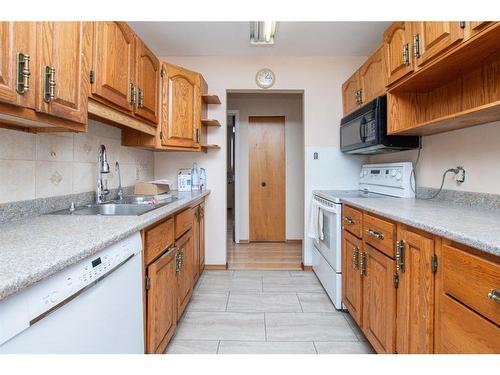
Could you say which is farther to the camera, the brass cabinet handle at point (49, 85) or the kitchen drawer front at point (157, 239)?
the kitchen drawer front at point (157, 239)

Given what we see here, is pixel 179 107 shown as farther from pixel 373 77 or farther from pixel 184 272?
pixel 373 77

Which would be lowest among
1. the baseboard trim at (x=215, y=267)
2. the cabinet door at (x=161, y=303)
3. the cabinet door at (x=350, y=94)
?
the baseboard trim at (x=215, y=267)

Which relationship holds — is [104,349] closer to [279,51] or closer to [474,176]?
[474,176]

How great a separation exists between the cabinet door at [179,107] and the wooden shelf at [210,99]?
17cm

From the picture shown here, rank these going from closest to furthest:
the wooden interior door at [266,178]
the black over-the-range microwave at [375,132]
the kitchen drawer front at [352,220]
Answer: the kitchen drawer front at [352,220]
the black over-the-range microwave at [375,132]
the wooden interior door at [266,178]

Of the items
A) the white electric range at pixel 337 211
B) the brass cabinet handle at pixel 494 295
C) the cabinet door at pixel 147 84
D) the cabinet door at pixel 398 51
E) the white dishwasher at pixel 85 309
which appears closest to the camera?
the white dishwasher at pixel 85 309

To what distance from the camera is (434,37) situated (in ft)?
4.73

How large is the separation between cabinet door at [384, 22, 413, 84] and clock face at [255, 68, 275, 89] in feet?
4.40

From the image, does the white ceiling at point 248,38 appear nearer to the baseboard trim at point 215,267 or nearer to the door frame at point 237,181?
the door frame at point 237,181

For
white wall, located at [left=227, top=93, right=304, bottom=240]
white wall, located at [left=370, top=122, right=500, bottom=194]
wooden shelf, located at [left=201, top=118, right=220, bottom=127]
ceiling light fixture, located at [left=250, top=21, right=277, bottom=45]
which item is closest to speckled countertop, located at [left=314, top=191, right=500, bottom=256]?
white wall, located at [left=370, top=122, right=500, bottom=194]

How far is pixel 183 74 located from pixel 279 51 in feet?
3.47

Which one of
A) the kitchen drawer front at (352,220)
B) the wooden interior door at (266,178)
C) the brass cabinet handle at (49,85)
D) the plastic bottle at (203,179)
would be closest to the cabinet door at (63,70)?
the brass cabinet handle at (49,85)

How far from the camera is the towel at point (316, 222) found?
2.63 metres

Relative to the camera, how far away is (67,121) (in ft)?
4.08
